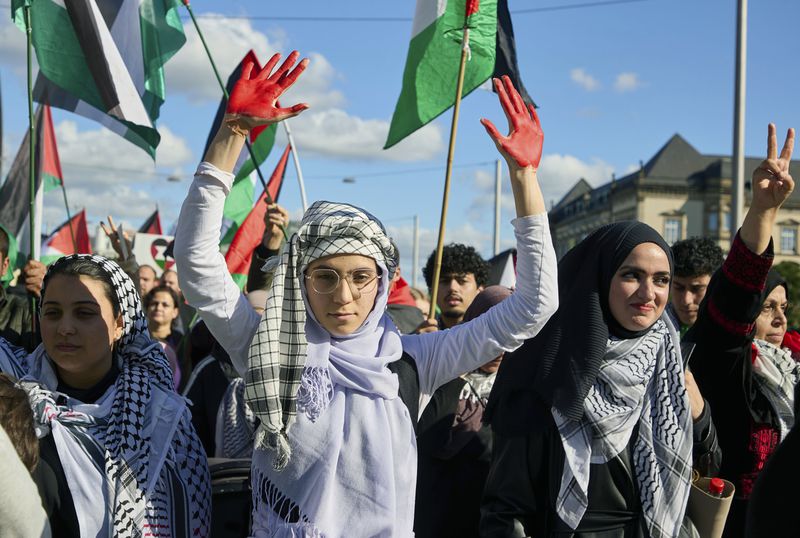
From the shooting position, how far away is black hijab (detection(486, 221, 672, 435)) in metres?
2.90

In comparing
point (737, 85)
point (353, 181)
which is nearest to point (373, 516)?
point (737, 85)

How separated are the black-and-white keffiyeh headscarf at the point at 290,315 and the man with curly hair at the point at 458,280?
9.81 feet

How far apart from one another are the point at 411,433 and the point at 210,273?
737 mm

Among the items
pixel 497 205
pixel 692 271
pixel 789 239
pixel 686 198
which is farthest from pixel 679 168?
pixel 692 271

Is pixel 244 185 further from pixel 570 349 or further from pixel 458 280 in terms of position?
pixel 570 349

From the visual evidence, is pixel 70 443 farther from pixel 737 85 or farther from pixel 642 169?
pixel 642 169

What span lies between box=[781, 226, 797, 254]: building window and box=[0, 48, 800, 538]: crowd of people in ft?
283

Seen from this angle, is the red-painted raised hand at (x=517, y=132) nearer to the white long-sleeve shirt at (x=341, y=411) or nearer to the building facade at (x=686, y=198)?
the white long-sleeve shirt at (x=341, y=411)

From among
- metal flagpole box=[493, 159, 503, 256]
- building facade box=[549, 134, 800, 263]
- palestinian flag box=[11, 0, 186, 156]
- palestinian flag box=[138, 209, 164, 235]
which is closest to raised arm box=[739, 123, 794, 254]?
palestinian flag box=[11, 0, 186, 156]

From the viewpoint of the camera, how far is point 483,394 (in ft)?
13.1

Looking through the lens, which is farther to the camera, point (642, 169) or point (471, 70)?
point (642, 169)

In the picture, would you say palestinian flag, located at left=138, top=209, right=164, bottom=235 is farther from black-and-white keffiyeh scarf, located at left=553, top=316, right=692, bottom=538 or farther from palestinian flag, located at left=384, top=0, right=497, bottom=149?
black-and-white keffiyeh scarf, located at left=553, top=316, right=692, bottom=538

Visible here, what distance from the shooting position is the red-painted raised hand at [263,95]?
98.3 inches

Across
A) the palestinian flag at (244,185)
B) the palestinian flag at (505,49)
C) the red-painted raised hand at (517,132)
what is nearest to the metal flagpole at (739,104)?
the palestinian flag at (244,185)
